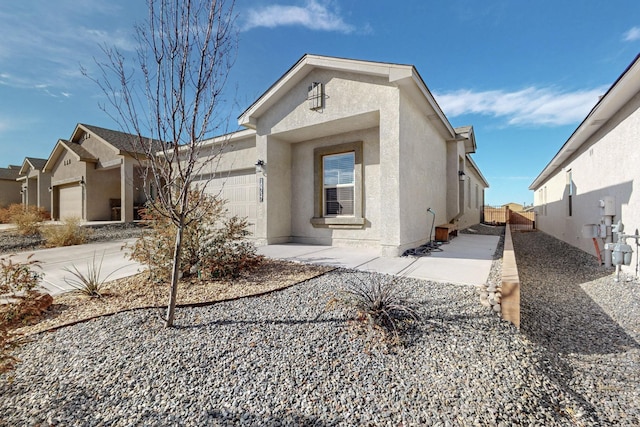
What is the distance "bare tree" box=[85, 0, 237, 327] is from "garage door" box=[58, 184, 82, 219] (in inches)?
717

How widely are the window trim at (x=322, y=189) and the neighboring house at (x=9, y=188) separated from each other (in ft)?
106

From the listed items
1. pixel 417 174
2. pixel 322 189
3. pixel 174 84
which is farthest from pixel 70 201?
pixel 417 174

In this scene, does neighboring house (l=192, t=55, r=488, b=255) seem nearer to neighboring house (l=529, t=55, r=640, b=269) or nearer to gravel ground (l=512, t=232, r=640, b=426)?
gravel ground (l=512, t=232, r=640, b=426)

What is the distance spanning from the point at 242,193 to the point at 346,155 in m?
4.49

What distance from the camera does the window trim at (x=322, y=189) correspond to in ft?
24.3

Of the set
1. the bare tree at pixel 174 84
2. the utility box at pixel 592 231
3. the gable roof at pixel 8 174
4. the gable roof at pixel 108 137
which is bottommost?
the utility box at pixel 592 231

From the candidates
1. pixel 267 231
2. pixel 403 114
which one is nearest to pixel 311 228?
pixel 267 231

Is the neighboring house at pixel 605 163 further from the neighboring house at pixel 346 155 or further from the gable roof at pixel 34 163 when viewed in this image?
the gable roof at pixel 34 163

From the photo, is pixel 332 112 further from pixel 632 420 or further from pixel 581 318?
pixel 632 420

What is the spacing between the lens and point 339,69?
6.64 meters

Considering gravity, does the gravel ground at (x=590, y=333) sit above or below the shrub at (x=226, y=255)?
below

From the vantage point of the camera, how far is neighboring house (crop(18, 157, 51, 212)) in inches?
795

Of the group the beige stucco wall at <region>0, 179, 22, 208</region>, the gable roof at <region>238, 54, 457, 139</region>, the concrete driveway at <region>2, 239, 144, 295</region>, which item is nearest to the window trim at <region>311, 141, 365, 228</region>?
the gable roof at <region>238, 54, 457, 139</region>

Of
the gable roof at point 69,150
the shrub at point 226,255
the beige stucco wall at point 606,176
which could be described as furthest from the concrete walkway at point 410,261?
the gable roof at point 69,150
